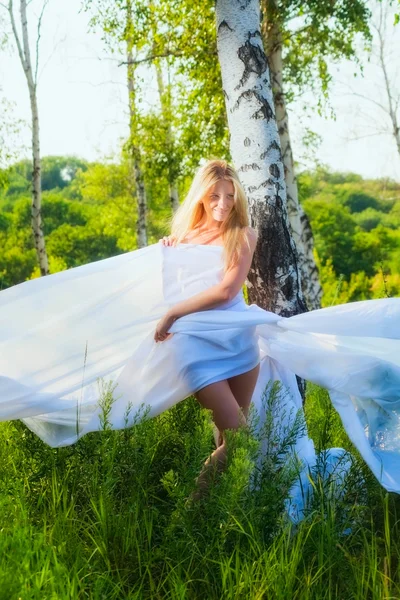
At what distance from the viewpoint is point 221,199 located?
4.00 metres

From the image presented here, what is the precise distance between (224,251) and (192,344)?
0.51 metres

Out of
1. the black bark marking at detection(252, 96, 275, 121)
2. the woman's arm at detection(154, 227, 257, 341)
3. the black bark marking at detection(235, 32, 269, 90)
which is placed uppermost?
the black bark marking at detection(235, 32, 269, 90)

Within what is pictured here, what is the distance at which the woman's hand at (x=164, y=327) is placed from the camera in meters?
3.85

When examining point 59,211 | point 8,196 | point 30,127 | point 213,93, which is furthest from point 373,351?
point 8,196

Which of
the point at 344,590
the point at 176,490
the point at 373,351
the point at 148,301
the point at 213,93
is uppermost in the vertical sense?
the point at 213,93

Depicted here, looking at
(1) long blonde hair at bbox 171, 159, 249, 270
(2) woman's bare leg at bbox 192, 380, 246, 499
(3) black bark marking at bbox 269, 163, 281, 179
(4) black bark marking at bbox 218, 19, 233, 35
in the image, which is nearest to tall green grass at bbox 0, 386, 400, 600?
(2) woman's bare leg at bbox 192, 380, 246, 499

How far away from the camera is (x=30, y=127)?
19344 millimetres

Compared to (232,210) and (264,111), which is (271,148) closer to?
(264,111)

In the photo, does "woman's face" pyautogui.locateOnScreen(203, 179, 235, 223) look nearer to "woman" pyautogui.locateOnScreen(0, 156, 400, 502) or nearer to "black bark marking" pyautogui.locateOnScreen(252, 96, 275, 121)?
"woman" pyautogui.locateOnScreen(0, 156, 400, 502)

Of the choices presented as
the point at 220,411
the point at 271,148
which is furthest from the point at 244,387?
the point at 271,148

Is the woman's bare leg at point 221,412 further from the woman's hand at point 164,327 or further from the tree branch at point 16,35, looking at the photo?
the tree branch at point 16,35

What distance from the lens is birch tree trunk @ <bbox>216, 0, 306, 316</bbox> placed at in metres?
5.17

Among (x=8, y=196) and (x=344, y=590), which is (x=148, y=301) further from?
(x=8, y=196)

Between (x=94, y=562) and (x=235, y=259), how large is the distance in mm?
1568
